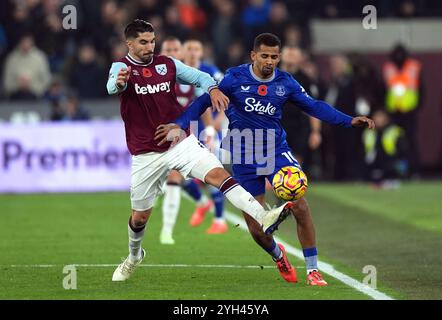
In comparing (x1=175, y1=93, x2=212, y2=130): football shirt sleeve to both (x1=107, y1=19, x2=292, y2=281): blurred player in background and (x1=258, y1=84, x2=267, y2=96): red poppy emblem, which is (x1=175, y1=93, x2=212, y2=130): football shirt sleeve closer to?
(x1=107, y1=19, x2=292, y2=281): blurred player in background

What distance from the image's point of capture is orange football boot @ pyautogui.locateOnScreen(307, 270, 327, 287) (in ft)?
36.2

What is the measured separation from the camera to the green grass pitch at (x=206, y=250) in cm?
1074

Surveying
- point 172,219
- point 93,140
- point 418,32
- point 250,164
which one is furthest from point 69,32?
point 250,164

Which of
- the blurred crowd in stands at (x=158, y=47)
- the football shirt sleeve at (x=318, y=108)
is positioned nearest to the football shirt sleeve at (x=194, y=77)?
the football shirt sleeve at (x=318, y=108)

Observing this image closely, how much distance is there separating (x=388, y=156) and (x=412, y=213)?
5858 millimetres

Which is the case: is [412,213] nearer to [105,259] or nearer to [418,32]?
[105,259]

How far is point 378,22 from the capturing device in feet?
85.9

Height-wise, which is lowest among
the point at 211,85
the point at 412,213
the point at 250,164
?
the point at 412,213

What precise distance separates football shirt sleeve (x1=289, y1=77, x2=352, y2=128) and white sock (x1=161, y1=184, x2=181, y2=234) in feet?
13.8

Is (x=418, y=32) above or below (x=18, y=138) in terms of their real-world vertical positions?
above

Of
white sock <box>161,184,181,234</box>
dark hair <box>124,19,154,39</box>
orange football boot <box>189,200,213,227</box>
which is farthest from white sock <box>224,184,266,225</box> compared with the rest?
orange football boot <box>189,200,213,227</box>

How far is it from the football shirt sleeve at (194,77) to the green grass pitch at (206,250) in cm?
174

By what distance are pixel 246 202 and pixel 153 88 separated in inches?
55.1

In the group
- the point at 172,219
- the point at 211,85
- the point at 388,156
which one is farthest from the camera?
the point at 388,156
